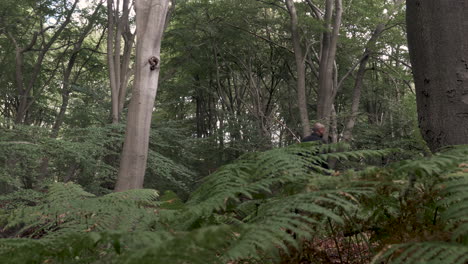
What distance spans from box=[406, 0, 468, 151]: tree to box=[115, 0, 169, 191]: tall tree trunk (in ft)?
11.0

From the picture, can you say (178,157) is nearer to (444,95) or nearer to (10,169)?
(10,169)

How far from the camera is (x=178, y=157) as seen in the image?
14.0 meters

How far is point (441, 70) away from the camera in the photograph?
292 cm

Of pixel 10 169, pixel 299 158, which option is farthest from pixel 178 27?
pixel 299 158

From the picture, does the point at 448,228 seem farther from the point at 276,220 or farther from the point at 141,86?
the point at 141,86

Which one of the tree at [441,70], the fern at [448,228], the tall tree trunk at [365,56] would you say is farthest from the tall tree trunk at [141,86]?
the tall tree trunk at [365,56]

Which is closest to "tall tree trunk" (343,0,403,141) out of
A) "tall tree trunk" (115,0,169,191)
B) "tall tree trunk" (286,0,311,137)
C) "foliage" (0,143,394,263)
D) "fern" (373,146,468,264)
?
"tall tree trunk" (286,0,311,137)

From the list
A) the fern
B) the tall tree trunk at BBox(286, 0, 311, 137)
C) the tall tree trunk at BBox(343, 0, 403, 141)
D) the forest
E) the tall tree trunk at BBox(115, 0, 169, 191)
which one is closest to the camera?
the fern

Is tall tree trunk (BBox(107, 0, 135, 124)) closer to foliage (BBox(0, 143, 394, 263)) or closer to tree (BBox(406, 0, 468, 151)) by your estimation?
tree (BBox(406, 0, 468, 151))

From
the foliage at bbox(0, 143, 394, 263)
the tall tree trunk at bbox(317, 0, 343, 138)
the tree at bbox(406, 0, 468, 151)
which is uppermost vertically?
the tall tree trunk at bbox(317, 0, 343, 138)

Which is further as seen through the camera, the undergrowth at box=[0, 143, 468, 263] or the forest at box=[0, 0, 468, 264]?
the forest at box=[0, 0, 468, 264]

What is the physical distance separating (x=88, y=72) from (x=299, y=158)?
17.4 m

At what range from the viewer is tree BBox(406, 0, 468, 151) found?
2.80 meters

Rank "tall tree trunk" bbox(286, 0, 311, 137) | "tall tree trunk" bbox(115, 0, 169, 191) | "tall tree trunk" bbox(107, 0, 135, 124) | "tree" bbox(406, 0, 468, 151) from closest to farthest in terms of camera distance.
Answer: "tree" bbox(406, 0, 468, 151) → "tall tree trunk" bbox(115, 0, 169, 191) → "tall tree trunk" bbox(107, 0, 135, 124) → "tall tree trunk" bbox(286, 0, 311, 137)
